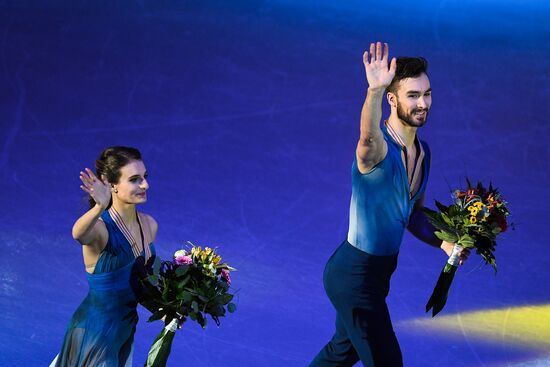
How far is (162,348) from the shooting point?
233 inches

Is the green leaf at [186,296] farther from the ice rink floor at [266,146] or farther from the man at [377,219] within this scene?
the ice rink floor at [266,146]

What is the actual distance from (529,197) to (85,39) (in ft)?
12.0

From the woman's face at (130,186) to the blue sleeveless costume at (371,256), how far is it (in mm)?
1077

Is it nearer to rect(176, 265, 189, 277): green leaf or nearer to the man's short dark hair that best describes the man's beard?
the man's short dark hair

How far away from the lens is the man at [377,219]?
5656 millimetres

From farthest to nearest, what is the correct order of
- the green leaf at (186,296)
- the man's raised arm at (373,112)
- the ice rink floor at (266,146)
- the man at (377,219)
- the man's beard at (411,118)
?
the ice rink floor at (266,146) < the man's beard at (411,118) < the green leaf at (186,296) < the man at (377,219) < the man's raised arm at (373,112)

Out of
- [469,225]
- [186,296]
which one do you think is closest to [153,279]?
[186,296]

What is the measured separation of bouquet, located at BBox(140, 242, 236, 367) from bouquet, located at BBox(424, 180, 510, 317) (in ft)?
3.73

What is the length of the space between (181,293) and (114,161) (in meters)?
0.79

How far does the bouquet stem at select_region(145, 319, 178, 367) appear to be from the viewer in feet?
19.4

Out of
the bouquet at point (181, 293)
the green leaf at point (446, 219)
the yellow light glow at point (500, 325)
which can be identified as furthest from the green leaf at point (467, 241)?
the yellow light glow at point (500, 325)

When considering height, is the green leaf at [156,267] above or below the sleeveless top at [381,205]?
below

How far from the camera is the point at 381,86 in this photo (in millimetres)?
5445

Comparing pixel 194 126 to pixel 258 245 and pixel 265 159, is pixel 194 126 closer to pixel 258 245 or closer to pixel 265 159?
pixel 265 159
